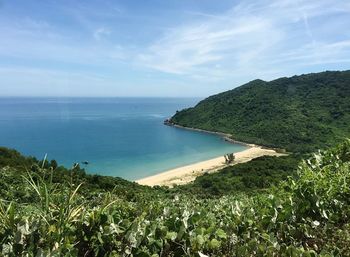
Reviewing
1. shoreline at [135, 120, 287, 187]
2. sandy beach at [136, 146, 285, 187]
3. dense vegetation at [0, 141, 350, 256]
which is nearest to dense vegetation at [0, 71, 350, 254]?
dense vegetation at [0, 141, 350, 256]

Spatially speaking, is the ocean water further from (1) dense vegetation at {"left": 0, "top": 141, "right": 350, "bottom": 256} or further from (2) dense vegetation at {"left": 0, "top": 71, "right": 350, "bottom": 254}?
(1) dense vegetation at {"left": 0, "top": 141, "right": 350, "bottom": 256}

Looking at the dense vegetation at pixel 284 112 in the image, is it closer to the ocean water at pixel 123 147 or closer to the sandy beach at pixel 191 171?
the ocean water at pixel 123 147

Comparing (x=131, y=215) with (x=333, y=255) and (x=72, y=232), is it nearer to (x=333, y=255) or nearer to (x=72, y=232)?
(x=72, y=232)

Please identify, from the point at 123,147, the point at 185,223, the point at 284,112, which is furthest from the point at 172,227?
the point at 284,112

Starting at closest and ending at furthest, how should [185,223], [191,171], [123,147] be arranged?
[185,223]
[191,171]
[123,147]

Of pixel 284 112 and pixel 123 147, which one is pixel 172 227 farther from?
pixel 284 112

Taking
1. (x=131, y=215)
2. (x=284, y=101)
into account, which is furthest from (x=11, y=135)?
(x=131, y=215)
